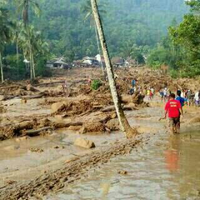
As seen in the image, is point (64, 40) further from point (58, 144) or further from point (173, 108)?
point (173, 108)

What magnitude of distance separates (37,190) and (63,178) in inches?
34.2

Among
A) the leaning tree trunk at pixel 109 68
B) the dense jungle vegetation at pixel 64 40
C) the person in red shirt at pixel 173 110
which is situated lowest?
the person in red shirt at pixel 173 110

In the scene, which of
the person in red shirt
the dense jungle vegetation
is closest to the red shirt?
the person in red shirt

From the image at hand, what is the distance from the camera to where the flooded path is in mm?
6285

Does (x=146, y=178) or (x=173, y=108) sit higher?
(x=173, y=108)

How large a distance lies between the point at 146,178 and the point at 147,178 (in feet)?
0.07

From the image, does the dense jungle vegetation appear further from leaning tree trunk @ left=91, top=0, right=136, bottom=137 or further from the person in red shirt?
leaning tree trunk @ left=91, top=0, right=136, bottom=137

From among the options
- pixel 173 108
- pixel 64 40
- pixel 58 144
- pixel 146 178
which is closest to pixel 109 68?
pixel 173 108

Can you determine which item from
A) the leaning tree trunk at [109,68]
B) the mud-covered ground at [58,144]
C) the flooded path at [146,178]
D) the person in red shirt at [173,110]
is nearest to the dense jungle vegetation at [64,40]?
the mud-covered ground at [58,144]

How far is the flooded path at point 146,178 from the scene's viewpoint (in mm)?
6285

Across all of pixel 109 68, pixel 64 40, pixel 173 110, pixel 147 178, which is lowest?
pixel 147 178

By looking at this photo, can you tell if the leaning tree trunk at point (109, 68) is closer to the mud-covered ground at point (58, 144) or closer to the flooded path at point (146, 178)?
the mud-covered ground at point (58, 144)

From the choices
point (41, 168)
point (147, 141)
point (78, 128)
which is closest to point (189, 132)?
point (147, 141)

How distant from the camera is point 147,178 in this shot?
7.27 meters
